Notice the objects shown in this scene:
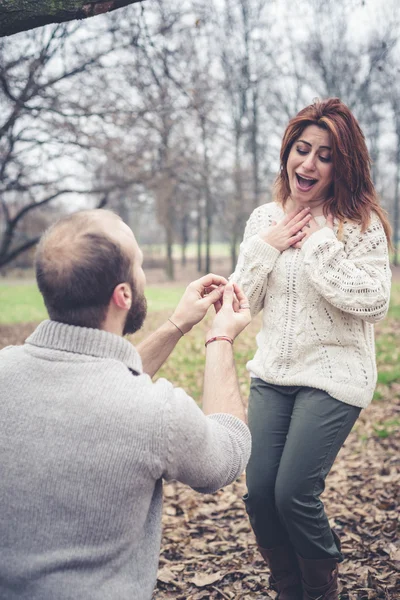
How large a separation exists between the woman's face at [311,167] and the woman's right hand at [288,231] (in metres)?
0.09

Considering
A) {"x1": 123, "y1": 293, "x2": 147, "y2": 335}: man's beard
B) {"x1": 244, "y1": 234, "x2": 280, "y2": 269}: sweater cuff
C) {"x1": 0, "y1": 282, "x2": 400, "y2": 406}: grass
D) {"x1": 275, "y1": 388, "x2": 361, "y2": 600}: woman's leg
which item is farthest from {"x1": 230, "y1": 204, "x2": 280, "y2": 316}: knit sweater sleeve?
{"x1": 0, "y1": 282, "x2": 400, "y2": 406}: grass

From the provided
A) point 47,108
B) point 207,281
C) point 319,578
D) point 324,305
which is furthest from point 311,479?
point 47,108

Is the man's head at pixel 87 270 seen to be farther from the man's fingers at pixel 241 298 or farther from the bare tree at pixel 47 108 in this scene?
the bare tree at pixel 47 108

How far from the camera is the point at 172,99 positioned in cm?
1012

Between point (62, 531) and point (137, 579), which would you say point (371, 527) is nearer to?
point (137, 579)

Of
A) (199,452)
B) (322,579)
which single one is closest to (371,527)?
(322,579)

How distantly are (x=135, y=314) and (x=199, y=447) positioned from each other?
529mm

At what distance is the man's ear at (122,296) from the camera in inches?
67.3

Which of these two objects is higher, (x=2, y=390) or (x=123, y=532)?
(x=2, y=390)

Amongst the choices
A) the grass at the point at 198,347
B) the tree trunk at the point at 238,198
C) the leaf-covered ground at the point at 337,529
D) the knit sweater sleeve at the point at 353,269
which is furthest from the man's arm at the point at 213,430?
the tree trunk at the point at 238,198

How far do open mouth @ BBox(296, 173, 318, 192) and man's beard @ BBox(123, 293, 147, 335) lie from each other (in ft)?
4.54

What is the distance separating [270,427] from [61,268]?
157 cm

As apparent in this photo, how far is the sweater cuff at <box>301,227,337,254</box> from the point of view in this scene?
2.77 meters

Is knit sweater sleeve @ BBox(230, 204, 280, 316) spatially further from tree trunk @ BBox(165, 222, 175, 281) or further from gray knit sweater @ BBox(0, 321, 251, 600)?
tree trunk @ BBox(165, 222, 175, 281)
